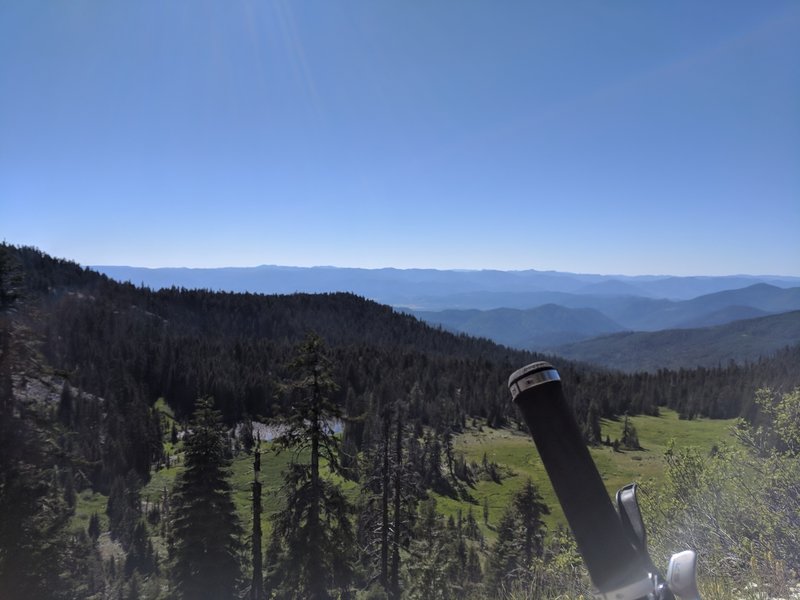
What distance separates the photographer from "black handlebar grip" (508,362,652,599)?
54.3 inches

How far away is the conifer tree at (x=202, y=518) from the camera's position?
1852cm

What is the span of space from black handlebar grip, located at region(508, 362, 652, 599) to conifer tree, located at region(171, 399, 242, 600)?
63.9 ft

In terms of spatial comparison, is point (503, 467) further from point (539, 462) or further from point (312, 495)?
point (312, 495)

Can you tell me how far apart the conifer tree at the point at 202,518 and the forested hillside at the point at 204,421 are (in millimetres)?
134

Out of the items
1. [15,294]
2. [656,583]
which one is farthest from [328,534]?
[656,583]

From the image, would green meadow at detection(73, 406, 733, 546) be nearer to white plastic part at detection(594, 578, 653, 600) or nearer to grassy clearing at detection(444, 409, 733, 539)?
grassy clearing at detection(444, 409, 733, 539)

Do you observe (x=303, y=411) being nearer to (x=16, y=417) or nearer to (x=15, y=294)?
(x=16, y=417)

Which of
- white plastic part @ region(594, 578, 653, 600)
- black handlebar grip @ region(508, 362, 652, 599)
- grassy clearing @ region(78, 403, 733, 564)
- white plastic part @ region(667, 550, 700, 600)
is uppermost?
black handlebar grip @ region(508, 362, 652, 599)

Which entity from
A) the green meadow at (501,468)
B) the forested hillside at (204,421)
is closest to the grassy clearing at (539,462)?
the green meadow at (501,468)

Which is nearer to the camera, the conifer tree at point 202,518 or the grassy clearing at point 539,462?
the conifer tree at point 202,518

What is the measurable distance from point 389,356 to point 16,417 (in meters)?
153

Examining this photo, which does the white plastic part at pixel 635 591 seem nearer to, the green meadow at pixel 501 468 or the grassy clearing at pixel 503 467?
the grassy clearing at pixel 503 467

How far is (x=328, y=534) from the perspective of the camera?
17844mm

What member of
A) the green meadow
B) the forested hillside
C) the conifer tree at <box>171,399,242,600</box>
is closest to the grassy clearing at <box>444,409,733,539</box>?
the green meadow
